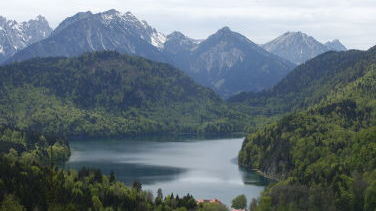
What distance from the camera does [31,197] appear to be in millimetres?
119875

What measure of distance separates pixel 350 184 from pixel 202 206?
36796mm

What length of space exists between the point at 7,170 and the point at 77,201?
52.2 feet

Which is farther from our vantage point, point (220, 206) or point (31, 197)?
point (220, 206)

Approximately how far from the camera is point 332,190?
158 meters

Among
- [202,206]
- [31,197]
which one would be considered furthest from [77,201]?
[202,206]

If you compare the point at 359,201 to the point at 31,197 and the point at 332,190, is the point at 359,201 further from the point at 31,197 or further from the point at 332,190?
the point at 31,197

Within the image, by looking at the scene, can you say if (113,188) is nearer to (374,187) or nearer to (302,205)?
(302,205)

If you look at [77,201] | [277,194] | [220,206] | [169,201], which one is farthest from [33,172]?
[277,194]

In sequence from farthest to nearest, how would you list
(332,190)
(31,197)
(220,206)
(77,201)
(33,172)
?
(332,190)
(220,206)
(33,172)
(77,201)
(31,197)

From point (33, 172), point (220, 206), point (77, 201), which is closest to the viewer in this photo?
point (77, 201)

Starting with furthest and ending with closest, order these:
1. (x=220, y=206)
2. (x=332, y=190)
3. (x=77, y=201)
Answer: (x=332, y=190) → (x=220, y=206) → (x=77, y=201)

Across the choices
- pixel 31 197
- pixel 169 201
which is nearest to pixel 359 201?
pixel 169 201

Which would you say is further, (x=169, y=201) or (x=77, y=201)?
(x=169, y=201)

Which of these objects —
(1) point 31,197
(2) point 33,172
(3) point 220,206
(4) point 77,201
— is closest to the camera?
(1) point 31,197
